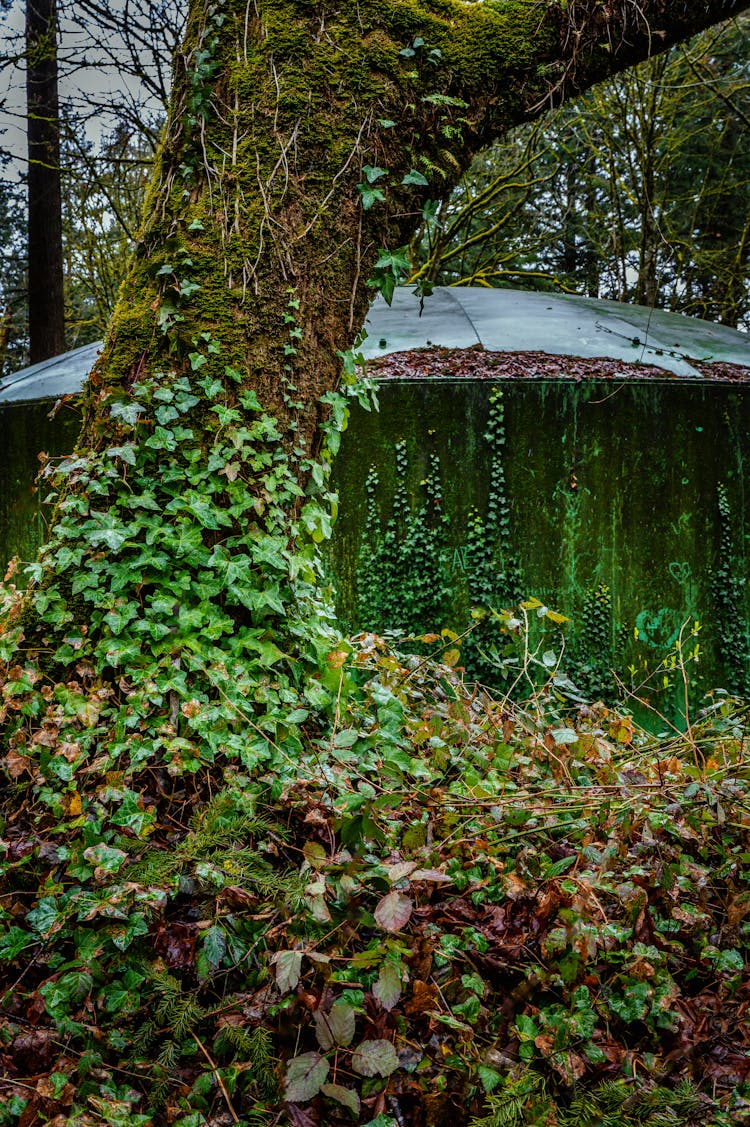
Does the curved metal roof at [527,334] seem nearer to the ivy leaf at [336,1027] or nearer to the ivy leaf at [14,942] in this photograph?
the ivy leaf at [14,942]

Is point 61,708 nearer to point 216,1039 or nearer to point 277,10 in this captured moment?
point 216,1039

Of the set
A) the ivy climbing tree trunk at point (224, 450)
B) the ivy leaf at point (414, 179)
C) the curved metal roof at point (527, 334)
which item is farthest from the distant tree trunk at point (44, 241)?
the ivy leaf at point (414, 179)

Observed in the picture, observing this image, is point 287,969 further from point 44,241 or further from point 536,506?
point 44,241

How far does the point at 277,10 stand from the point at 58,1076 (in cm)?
306

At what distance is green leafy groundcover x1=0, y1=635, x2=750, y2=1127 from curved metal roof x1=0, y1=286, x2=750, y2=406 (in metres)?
4.87

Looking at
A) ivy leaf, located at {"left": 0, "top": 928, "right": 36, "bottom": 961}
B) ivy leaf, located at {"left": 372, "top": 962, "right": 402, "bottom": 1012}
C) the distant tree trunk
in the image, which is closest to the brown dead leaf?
ivy leaf, located at {"left": 372, "top": 962, "right": 402, "bottom": 1012}

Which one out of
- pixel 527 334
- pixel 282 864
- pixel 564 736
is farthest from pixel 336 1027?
pixel 527 334

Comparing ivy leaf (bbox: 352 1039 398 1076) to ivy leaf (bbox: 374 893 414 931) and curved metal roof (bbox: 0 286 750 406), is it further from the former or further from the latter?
curved metal roof (bbox: 0 286 750 406)

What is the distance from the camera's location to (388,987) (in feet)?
4.76

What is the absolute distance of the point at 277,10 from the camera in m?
2.44

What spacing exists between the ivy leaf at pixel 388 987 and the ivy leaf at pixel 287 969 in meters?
0.16

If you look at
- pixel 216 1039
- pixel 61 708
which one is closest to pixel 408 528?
pixel 61 708

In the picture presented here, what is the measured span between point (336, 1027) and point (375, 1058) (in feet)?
0.31

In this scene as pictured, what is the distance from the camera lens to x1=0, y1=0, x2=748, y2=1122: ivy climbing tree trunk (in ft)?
6.03
